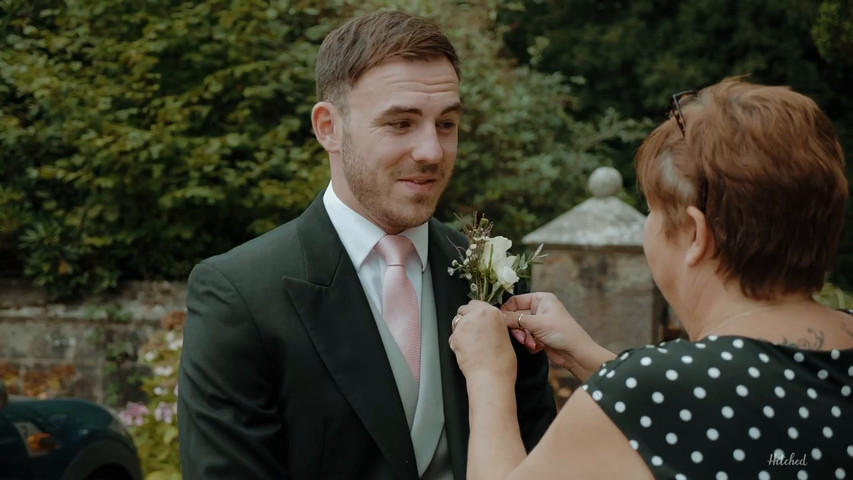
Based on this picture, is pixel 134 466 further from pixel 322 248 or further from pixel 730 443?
pixel 730 443

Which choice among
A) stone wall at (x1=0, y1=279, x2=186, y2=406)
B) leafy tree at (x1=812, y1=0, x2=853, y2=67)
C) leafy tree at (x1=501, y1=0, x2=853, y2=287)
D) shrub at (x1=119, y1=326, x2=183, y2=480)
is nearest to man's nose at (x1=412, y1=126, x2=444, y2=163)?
shrub at (x1=119, y1=326, x2=183, y2=480)

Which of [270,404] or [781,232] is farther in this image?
[270,404]

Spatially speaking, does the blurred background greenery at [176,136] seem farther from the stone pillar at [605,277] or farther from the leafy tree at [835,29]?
the leafy tree at [835,29]

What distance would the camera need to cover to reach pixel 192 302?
2.38m

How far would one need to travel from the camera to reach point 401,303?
2537 millimetres

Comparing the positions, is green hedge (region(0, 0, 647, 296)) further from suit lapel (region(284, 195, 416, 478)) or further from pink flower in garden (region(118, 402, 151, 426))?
suit lapel (region(284, 195, 416, 478))

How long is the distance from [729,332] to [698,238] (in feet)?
0.64

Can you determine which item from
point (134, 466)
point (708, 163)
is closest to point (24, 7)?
point (134, 466)

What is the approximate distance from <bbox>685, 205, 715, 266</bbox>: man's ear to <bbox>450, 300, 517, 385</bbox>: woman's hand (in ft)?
1.62

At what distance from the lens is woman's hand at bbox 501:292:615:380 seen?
2590mm

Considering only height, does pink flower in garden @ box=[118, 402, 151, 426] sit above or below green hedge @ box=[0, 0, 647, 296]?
below

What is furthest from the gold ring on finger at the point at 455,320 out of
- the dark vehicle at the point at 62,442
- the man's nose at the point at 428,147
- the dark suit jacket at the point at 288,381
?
the dark vehicle at the point at 62,442

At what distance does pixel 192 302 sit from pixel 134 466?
2739 millimetres

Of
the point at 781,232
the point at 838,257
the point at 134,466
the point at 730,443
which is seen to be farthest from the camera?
the point at 838,257
